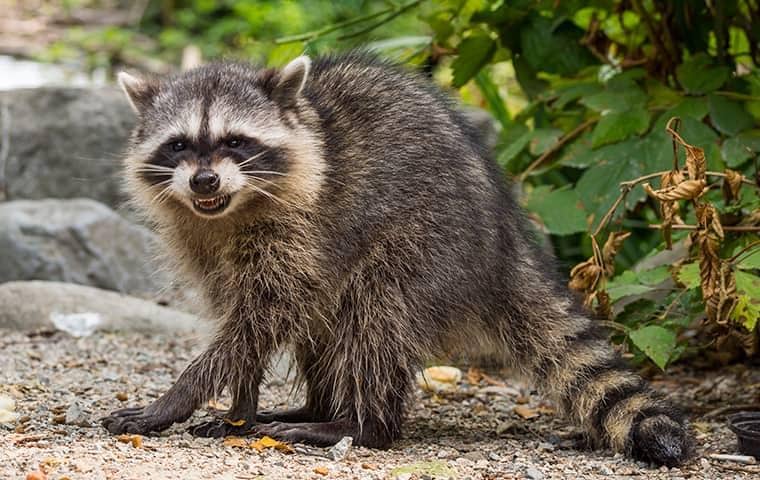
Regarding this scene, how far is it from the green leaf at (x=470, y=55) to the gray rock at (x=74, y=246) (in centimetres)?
246

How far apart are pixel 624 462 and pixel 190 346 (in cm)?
280

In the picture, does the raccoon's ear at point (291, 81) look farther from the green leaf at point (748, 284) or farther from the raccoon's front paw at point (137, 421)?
the green leaf at point (748, 284)

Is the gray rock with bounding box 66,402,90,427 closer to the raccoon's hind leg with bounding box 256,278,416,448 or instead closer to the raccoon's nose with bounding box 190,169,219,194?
the raccoon's hind leg with bounding box 256,278,416,448

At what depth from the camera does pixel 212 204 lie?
4.22 meters

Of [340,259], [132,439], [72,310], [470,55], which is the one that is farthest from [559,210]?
[72,310]

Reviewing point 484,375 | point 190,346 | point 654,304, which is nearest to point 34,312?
point 190,346

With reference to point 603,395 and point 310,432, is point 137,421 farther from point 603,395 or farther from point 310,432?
point 603,395

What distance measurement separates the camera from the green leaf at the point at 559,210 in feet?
16.8

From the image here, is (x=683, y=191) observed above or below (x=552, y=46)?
below

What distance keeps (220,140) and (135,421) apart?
107cm

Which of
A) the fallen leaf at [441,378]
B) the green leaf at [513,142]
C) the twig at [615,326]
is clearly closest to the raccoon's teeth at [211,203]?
the green leaf at [513,142]

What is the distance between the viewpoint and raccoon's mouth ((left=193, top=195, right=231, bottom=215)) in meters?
4.21

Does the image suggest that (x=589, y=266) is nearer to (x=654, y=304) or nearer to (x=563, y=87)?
(x=654, y=304)

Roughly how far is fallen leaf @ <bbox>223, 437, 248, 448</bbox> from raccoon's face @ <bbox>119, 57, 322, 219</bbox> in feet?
2.69
